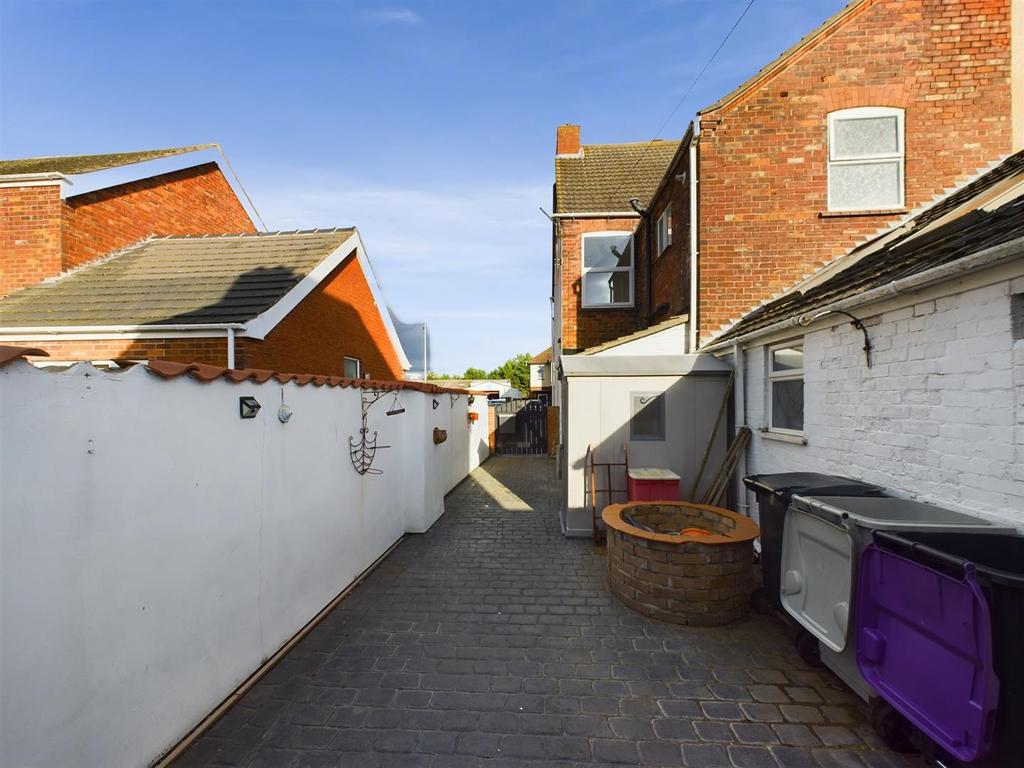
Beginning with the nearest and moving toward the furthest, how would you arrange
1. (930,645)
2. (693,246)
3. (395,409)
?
1. (930,645)
2. (395,409)
3. (693,246)

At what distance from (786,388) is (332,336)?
7893 millimetres

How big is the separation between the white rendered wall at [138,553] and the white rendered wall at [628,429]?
3756 millimetres

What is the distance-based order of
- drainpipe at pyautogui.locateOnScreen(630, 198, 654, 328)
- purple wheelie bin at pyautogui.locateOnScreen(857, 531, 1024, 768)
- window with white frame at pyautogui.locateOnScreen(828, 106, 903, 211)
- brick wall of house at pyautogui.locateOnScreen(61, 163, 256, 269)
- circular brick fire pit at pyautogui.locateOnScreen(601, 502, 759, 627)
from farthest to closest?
drainpipe at pyautogui.locateOnScreen(630, 198, 654, 328) → brick wall of house at pyautogui.locateOnScreen(61, 163, 256, 269) → window with white frame at pyautogui.locateOnScreen(828, 106, 903, 211) → circular brick fire pit at pyautogui.locateOnScreen(601, 502, 759, 627) → purple wheelie bin at pyautogui.locateOnScreen(857, 531, 1024, 768)

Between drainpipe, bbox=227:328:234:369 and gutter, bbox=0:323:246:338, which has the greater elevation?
gutter, bbox=0:323:246:338

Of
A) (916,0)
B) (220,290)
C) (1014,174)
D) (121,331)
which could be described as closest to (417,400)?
(220,290)

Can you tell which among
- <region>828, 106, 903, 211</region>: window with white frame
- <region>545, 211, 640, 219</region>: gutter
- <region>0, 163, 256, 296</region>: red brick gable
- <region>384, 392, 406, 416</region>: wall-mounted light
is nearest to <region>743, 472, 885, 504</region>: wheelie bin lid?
<region>384, 392, 406, 416</region>: wall-mounted light

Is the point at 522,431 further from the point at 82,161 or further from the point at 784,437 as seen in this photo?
the point at 82,161

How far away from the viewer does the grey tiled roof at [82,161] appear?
10156mm

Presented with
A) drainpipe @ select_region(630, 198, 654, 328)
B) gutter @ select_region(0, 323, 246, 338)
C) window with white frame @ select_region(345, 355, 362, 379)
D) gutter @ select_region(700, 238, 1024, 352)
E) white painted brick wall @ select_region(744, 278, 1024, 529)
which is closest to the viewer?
gutter @ select_region(700, 238, 1024, 352)

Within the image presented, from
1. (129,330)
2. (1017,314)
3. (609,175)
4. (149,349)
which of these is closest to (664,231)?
(609,175)

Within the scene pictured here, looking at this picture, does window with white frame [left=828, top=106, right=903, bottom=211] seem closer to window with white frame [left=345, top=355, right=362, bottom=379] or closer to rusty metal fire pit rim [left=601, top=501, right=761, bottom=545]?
rusty metal fire pit rim [left=601, top=501, right=761, bottom=545]

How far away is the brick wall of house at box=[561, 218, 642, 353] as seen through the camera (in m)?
11.7

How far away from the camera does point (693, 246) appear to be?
24.3ft

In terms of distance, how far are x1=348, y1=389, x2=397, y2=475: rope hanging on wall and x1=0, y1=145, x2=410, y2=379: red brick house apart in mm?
2072
